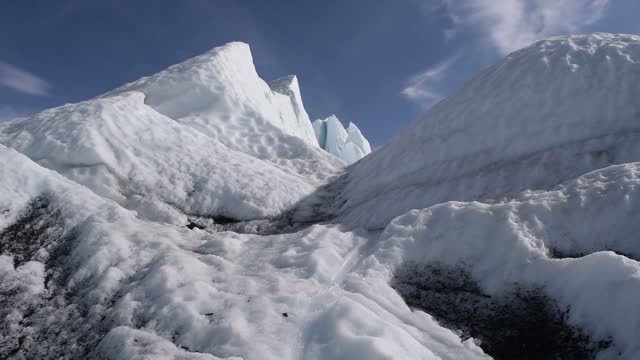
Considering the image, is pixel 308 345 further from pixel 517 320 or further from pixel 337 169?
pixel 337 169

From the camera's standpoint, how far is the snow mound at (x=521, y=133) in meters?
7.38

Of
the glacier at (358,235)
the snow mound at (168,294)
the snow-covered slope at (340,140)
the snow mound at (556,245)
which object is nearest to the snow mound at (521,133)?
the glacier at (358,235)

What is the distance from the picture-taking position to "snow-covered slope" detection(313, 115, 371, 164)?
4231 centimetres

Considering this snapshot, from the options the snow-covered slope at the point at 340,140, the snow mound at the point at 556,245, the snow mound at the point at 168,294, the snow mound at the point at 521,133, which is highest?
the snow-covered slope at the point at 340,140

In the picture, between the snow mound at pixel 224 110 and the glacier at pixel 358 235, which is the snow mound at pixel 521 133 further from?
the snow mound at pixel 224 110

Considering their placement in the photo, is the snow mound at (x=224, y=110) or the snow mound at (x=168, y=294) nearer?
the snow mound at (x=168, y=294)

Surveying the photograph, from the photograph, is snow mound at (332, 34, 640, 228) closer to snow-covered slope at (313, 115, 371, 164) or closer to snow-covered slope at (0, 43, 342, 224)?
snow-covered slope at (0, 43, 342, 224)

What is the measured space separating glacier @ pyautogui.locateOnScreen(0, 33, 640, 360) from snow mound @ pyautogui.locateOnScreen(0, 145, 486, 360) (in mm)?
23

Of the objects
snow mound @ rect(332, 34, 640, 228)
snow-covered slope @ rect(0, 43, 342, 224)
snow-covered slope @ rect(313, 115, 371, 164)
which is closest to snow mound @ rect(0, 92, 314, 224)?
snow-covered slope @ rect(0, 43, 342, 224)

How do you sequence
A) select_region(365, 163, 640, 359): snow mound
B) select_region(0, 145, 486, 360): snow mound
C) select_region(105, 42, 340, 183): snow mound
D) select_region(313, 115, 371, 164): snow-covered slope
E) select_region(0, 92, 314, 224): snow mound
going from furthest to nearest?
1. select_region(313, 115, 371, 164): snow-covered slope
2. select_region(105, 42, 340, 183): snow mound
3. select_region(0, 92, 314, 224): snow mound
4. select_region(365, 163, 640, 359): snow mound
5. select_region(0, 145, 486, 360): snow mound

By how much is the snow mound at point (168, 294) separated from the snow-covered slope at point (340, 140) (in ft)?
115

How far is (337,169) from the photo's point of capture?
1273 centimetres

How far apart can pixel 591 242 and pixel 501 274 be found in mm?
1203

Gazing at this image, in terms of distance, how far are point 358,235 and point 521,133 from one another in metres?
3.62
